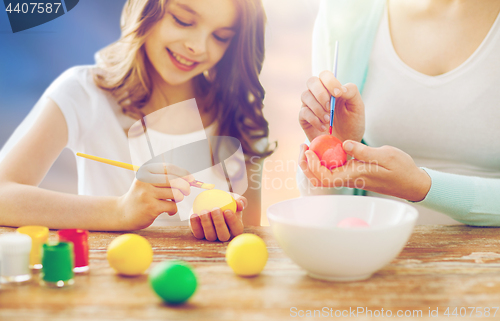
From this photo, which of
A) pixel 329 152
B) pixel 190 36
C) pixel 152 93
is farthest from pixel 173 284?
pixel 152 93

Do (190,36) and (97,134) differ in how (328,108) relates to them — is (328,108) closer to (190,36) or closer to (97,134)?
(190,36)

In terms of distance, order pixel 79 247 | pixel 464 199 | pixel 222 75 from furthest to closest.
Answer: pixel 222 75 → pixel 464 199 → pixel 79 247

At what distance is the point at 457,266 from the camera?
24.1 inches

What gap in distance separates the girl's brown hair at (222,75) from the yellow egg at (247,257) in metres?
0.99

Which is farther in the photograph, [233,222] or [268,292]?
[233,222]

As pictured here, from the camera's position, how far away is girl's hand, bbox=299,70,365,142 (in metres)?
0.92

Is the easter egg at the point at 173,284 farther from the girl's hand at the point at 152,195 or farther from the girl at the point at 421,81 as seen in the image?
the girl at the point at 421,81

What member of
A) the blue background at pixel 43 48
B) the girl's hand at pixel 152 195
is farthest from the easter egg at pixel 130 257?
the blue background at pixel 43 48

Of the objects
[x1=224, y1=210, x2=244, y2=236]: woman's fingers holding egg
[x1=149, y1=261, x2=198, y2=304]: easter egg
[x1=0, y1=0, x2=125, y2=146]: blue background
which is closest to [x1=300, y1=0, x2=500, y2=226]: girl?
[x1=224, y1=210, x2=244, y2=236]: woman's fingers holding egg

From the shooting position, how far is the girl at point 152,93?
1250mm

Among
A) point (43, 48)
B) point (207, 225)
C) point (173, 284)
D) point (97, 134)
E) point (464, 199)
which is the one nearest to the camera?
point (173, 284)

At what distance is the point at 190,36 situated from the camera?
1.29 meters

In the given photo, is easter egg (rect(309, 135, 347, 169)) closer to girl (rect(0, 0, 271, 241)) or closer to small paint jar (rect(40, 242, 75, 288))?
girl (rect(0, 0, 271, 241))

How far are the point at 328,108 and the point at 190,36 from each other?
0.59 m
